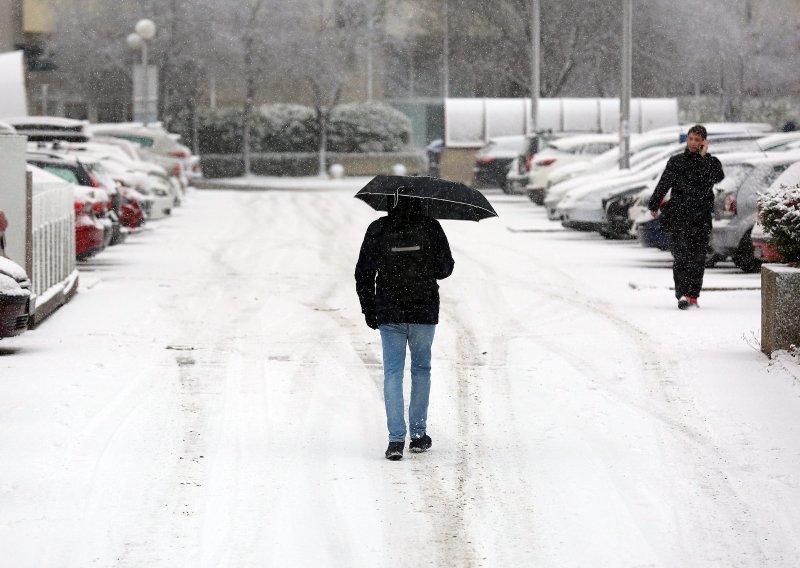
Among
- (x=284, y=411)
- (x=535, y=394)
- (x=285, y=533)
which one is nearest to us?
(x=285, y=533)

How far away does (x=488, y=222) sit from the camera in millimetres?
31312

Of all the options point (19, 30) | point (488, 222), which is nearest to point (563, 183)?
point (488, 222)

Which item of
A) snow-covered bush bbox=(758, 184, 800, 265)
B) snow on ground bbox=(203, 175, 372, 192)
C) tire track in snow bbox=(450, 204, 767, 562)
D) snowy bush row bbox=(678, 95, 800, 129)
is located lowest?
tire track in snow bbox=(450, 204, 767, 562)

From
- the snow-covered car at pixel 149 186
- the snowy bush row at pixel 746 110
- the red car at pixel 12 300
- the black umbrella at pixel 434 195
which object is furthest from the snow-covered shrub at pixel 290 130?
the black umbrella at pixel 434 195

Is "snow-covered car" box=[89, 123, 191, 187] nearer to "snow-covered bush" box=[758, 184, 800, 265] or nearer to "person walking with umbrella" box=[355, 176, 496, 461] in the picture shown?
"snow-covered bush" box=[758, 184, 800, 265]

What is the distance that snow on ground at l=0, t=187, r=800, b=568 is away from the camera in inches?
278

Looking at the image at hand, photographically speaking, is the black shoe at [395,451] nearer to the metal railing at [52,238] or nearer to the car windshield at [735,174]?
the metal railing at [52,238]

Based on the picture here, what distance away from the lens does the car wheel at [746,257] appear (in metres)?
19.1

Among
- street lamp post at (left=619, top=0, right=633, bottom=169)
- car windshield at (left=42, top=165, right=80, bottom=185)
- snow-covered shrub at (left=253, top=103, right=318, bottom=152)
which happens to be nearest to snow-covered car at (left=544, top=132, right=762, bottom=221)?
street lamp post at (left=619, top=0, right=633, bottom=169)

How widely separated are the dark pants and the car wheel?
346cm

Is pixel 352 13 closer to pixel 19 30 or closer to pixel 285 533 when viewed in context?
pixel 19 30

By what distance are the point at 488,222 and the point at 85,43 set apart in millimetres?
29414

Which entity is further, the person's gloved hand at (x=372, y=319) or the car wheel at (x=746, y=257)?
the car wheel at (x=746, y=257)

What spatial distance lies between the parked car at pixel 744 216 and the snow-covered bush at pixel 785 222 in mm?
5963
